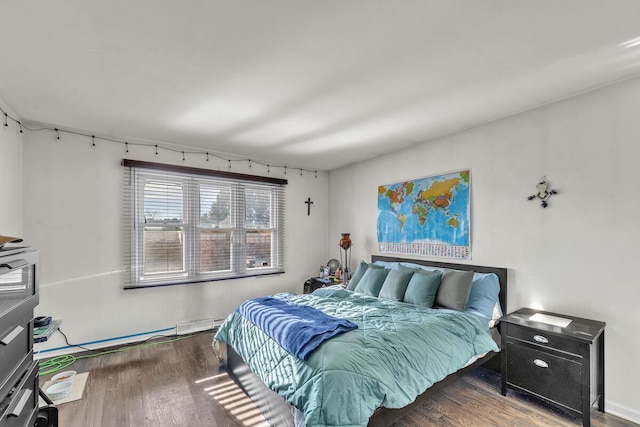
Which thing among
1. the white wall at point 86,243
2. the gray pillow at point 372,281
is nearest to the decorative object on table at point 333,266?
the gray pillow at point 372,281

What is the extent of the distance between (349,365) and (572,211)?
2208 mm

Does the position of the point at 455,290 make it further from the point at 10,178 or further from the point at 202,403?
the point at 10,178

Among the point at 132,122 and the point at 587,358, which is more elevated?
the point at 132,122

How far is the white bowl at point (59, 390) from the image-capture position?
234 centimetres

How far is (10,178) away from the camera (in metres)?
2.72

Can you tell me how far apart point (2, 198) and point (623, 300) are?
5.00 meters

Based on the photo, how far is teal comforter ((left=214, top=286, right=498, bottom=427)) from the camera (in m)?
1.68

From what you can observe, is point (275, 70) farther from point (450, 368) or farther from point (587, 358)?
point (587, 358)

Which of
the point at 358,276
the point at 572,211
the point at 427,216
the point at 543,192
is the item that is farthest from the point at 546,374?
the point at 358,276

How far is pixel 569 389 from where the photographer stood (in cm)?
209

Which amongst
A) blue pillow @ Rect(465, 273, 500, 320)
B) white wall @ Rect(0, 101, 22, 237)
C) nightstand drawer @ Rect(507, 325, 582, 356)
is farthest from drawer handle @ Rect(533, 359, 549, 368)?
white wall @ Rect(0, 101, 22, 237)

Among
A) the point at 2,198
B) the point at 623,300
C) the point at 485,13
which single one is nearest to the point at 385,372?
the point at 623,300

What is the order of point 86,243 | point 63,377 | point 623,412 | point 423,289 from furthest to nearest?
1. point 86,243
2. point 423,289
3. point 63,377
4. point 623,412

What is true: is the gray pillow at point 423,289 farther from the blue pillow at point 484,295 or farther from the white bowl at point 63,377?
the white bowl at point 63,377
